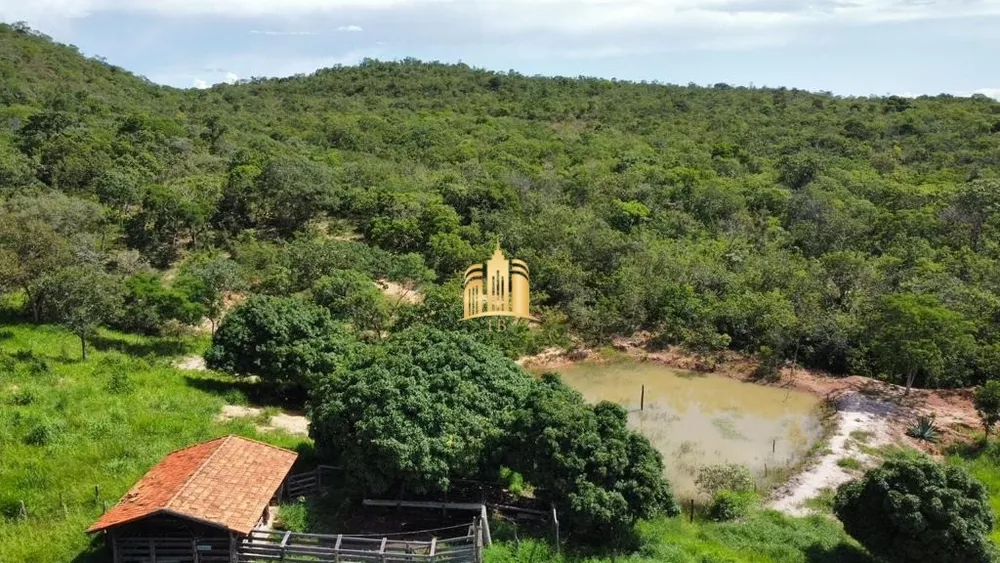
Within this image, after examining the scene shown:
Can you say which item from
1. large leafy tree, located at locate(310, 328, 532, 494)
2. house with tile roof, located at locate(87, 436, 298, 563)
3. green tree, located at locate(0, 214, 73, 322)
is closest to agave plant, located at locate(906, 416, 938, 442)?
large leafy tree, located at locate(310, 328, 532, 494)

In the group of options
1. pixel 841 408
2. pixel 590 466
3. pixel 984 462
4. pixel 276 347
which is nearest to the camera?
pixel 590 466

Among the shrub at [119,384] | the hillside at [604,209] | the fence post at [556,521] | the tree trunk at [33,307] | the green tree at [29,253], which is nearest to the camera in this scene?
the fence post at [556,521]

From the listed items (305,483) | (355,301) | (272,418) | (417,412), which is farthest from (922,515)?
(355,301)

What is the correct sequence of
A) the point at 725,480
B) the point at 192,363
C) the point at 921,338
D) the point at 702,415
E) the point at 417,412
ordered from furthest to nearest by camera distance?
the point at 192,363 → the point at 702,415 → the point at 921,338 → the point at 725,480 → the point at 417,412

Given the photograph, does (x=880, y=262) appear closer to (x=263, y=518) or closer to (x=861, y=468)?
(x=861, y=468)

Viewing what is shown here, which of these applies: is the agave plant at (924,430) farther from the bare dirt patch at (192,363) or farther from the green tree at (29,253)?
the green tree at (29,253)

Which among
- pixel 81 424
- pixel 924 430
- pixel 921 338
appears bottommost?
pixel 924 430

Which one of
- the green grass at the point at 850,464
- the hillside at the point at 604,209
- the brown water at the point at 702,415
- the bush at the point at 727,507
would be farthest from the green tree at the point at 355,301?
the green grass at the point at 850,464

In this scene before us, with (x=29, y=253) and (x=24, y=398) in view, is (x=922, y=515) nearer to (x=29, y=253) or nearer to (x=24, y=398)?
(x=24, y=398)

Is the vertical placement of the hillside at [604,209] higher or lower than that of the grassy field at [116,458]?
higher
